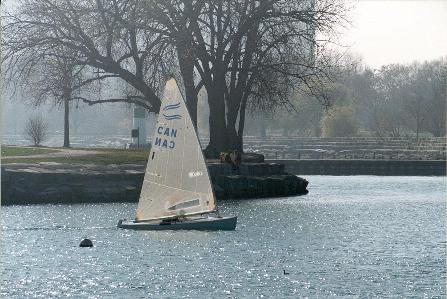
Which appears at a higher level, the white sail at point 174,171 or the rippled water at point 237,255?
the white sail at point 174,171

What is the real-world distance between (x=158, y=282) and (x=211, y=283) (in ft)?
4.98

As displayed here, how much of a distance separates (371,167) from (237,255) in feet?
242

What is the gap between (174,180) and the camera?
52.8 m

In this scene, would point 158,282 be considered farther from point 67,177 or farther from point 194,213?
point 67,177

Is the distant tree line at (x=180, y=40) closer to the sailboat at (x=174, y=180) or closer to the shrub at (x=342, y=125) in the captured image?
the sailboat at (x=174, y=180)

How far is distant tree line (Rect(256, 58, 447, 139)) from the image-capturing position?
159 m

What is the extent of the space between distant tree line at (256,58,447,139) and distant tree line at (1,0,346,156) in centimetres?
6513

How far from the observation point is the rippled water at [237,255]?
3728cm

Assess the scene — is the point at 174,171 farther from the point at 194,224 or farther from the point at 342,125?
the point at 342,125

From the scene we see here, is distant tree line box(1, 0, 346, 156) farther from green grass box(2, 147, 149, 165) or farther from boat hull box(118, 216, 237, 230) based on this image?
boat hull box(118, 216, 237, 230)

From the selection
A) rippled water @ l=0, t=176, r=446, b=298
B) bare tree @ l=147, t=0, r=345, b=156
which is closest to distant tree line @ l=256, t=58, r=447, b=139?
bare tree @ l=147, t=0, r=345, b=156

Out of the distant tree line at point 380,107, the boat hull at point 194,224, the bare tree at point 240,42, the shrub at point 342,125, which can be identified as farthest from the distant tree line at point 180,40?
the shrub at point 342,125

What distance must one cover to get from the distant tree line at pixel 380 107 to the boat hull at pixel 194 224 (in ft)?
304

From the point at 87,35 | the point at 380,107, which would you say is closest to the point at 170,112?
the point at 87,35
